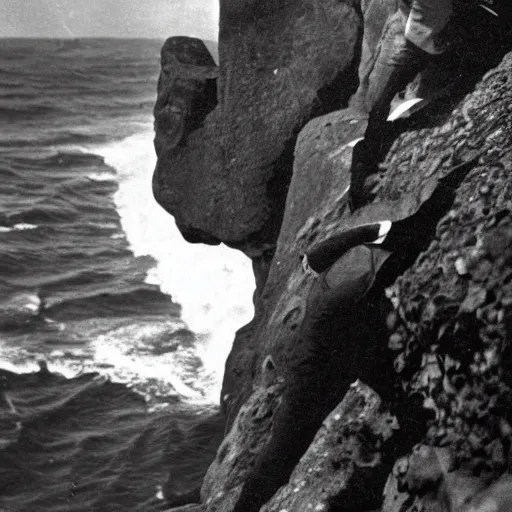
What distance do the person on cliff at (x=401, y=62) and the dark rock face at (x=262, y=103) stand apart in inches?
85.8

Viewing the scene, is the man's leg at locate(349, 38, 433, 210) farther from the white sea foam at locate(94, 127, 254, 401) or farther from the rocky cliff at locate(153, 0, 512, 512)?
the white sea foam at locate(94, 127, 254, 401)

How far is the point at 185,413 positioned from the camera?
15.1 meters

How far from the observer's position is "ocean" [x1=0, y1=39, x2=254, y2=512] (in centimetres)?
1363

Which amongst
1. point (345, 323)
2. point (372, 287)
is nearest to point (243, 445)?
point (345, 323)

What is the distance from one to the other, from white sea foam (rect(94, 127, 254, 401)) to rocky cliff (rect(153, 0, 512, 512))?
582 cm

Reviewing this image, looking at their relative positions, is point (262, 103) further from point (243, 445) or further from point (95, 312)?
point (95, 312)

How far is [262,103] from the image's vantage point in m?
12.2

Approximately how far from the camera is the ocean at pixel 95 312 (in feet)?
44.7

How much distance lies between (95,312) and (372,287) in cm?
1261

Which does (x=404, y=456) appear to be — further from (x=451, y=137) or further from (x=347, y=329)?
(x=451, y=137)

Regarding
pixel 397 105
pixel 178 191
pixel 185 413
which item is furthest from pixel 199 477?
pixel 397 105

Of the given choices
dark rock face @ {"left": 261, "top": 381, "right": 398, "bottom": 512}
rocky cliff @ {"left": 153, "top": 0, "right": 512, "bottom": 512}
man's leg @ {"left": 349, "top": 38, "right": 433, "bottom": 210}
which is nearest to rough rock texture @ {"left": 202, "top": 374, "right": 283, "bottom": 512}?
rocky cliff @ {"left": 153, "top": 0, "right": 512, "bottom": 512}

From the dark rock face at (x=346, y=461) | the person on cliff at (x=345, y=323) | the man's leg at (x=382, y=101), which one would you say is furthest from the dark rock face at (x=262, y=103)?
the dark rock face at (x=346, y=461)

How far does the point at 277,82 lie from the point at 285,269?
332cm
